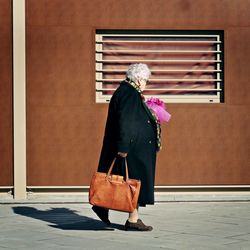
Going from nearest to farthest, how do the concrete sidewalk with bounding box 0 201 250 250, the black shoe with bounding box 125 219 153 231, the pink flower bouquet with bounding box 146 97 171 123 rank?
the concrete sidewalk with bounding box 0 201 250 250 < the black shoe with bounding box 125 219 153 231 < the pink flower bouquet with bounding box 146 97 171 123

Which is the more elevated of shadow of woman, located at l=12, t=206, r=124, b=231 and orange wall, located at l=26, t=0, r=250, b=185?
orange wall, located at l=26, t=0, r=250, b=185

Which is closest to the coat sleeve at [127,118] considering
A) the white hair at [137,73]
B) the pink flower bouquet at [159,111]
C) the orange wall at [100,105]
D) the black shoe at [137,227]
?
the white hair at [137,73]

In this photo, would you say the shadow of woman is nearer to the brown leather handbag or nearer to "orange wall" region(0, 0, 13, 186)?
the brown leather handbag

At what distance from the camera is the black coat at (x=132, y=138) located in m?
9.65

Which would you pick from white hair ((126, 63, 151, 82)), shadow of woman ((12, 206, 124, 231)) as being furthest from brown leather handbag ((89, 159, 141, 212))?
white hair ((126, 63, 151, 82))

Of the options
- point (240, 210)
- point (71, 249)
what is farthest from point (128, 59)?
point (71, 249)

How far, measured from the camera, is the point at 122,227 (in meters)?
10.2

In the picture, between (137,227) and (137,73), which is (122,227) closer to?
(137,227)

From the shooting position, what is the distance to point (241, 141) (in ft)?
45.1

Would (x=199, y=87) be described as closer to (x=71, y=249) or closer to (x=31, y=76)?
Answer: (x=31, y=76)

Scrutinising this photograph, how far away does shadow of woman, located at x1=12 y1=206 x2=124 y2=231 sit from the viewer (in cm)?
1020

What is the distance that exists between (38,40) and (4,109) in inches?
46.4

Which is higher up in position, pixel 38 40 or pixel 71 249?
pixel 38 40

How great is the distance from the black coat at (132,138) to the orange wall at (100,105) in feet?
12.1
